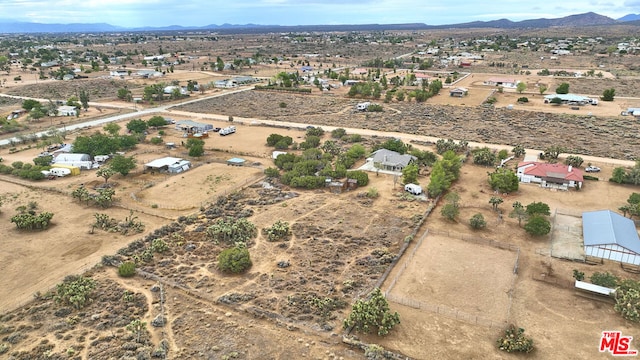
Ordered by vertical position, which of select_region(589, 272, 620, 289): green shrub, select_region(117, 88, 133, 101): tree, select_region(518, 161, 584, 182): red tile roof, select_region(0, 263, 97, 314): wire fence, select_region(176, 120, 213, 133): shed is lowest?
select_region(0, 263, 97, 314): wire fence

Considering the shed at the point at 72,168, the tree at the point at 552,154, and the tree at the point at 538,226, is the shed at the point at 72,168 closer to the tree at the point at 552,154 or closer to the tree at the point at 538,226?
the tree at the point at 538,226

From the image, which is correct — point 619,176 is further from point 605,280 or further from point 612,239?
point 605,280

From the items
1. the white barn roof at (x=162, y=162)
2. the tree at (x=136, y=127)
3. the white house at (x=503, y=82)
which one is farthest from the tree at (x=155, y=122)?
the white house at (x=503, y=82)

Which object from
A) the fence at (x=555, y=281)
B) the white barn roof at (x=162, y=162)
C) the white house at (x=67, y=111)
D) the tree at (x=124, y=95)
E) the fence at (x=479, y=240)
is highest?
the tree at (x=124, y=95)

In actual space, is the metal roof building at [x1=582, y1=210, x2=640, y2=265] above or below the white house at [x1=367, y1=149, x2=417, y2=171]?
below

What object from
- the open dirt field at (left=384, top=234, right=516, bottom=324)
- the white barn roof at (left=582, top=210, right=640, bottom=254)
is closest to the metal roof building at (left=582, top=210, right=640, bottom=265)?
the white barn roof at (left=582, top=210, right=640, bottom=254)

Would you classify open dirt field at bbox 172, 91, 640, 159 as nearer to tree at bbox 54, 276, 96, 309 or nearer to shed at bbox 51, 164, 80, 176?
shed at bbox 51, 164, 80, 176

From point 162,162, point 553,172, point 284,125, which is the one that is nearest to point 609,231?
point 553,172

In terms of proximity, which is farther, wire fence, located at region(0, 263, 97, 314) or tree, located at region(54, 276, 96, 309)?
wire fence, located at region(0, 263, 97, 314)

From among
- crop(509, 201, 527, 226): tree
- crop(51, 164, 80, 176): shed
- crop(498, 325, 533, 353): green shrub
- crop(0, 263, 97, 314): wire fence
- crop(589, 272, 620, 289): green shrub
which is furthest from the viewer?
crop(51, 164, 80, 176): shed
